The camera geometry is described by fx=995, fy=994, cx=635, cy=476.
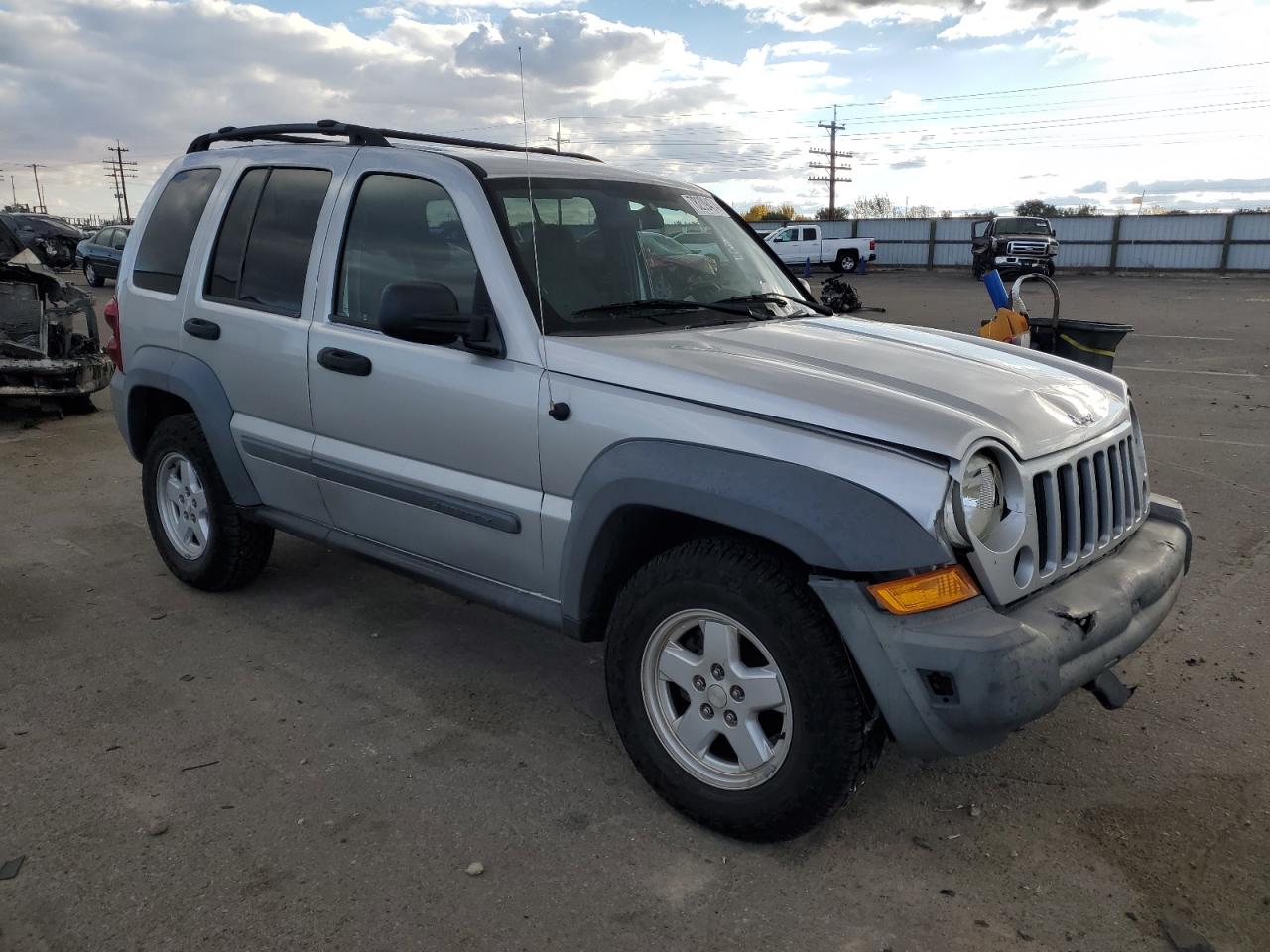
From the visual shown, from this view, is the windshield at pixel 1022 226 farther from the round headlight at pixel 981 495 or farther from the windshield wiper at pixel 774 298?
the round headlight at pixel 981 495

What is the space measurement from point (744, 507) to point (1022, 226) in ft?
107

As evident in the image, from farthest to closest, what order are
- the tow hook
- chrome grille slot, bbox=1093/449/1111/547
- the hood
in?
chrome grille slot, bbox=1093/449/1111/547
the tow hook
the hood

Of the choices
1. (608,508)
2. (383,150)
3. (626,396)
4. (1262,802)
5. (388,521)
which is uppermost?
(383,150)

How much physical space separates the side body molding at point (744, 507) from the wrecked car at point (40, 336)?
7435mm

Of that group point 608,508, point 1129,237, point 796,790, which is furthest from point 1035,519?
point 1129,237

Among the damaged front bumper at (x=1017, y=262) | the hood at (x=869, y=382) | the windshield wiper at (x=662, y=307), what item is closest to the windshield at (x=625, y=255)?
the windshield wiper at (x=662, y=307)

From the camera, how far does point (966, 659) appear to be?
2.35 m

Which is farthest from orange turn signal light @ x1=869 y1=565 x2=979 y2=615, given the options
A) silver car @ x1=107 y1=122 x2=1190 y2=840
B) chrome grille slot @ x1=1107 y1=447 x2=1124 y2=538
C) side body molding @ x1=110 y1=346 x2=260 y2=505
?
side body molding @ x1=110 y1=346 x2=260 y2=505

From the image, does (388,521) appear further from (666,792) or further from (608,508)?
(666,792)

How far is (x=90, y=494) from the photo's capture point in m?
6.52

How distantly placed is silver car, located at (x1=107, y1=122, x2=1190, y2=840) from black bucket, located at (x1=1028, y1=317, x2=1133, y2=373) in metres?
2.61

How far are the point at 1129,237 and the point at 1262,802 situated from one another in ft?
124

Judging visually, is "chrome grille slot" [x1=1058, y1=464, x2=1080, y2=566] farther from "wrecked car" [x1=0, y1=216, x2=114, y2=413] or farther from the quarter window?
"wrecked car" [x1=0, y1=216, x2=114, y2=413]

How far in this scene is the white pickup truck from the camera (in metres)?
36.4
